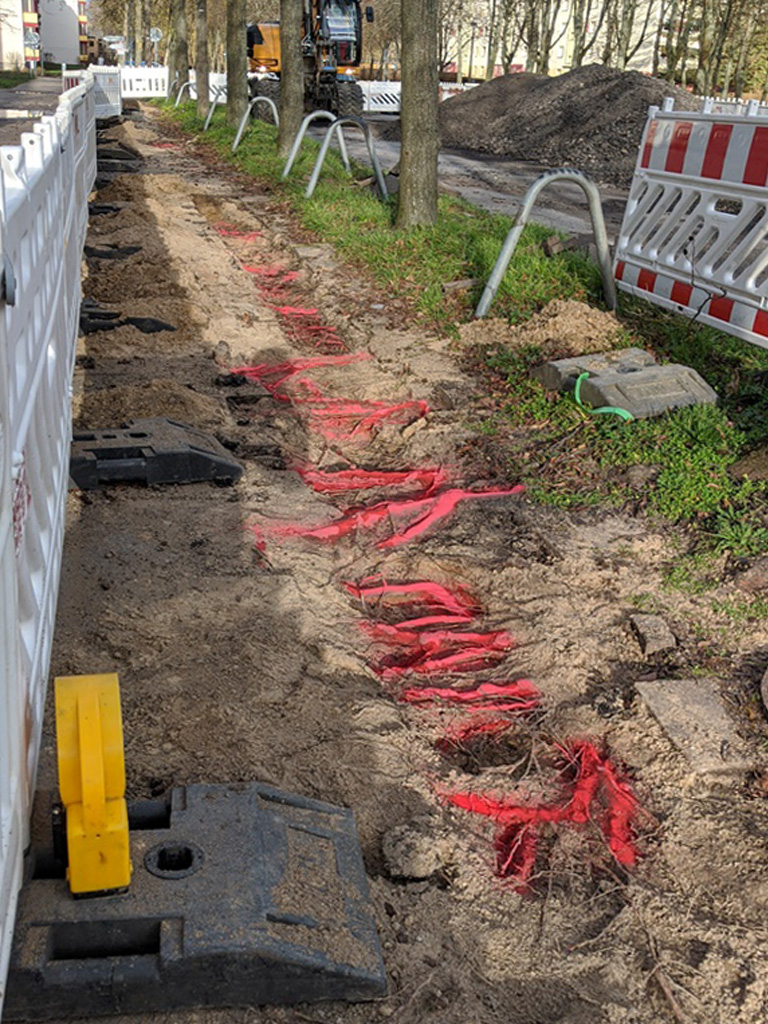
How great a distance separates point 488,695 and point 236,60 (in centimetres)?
2325

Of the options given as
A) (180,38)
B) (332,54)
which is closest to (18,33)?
(180,38)

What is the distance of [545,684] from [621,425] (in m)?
2.44

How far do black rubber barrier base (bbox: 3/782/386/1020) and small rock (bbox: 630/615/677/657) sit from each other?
1823mm

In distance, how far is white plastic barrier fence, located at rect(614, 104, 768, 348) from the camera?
5.81m

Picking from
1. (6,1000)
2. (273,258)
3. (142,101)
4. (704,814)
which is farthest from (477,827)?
(142,101)

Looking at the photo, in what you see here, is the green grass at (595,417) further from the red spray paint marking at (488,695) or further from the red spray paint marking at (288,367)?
the red spray paint marking at (488,695)

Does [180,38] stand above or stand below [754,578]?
above

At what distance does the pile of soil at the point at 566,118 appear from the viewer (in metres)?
20.3

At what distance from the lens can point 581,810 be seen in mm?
3148

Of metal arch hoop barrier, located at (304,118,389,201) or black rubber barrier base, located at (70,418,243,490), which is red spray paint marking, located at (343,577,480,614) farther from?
metal arch hoop barrier, located at (304,118,389,201)

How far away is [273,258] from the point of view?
11.3 metres

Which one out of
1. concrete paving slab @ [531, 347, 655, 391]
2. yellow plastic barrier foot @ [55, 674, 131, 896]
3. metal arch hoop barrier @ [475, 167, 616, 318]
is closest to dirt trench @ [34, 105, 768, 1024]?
yellow plastic barrier foot @ [55, 674, 131, 896]

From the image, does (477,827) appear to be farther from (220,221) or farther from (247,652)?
(220,221)

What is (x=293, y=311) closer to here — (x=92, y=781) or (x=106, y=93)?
(x=92, y=781)
